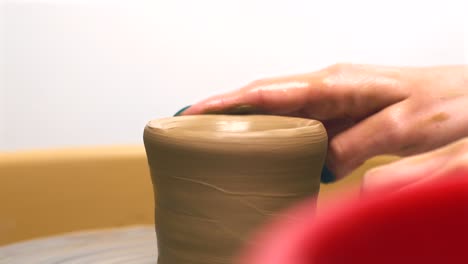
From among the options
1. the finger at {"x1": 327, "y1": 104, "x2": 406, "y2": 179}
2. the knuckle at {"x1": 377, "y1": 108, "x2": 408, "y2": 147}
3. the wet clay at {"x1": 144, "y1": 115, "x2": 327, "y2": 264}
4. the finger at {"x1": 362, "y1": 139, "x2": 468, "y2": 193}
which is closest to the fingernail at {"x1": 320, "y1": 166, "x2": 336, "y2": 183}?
the finger at {"x1": 327, "y1": 104, "x2": 406, "y2": 179}

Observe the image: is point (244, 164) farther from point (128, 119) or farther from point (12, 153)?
point (128, 119)

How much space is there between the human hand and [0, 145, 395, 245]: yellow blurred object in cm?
17

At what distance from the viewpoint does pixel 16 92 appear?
59.1 inches

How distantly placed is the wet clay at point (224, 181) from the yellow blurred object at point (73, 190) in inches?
18.4

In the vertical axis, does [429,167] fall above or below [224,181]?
above

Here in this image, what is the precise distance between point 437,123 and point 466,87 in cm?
8

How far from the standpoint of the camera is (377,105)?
947 mm

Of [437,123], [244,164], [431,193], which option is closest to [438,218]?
[431,193]

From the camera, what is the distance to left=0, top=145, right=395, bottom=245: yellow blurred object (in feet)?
3.34

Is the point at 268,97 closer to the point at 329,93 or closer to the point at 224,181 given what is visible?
the point at 329,93

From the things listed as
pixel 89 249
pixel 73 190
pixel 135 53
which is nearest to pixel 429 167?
pixel 89 249

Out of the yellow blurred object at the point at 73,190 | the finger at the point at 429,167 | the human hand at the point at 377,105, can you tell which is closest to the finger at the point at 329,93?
the human hand at the point at 377,105

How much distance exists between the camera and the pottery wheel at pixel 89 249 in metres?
0.87

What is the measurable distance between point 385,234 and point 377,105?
2.71 feet
